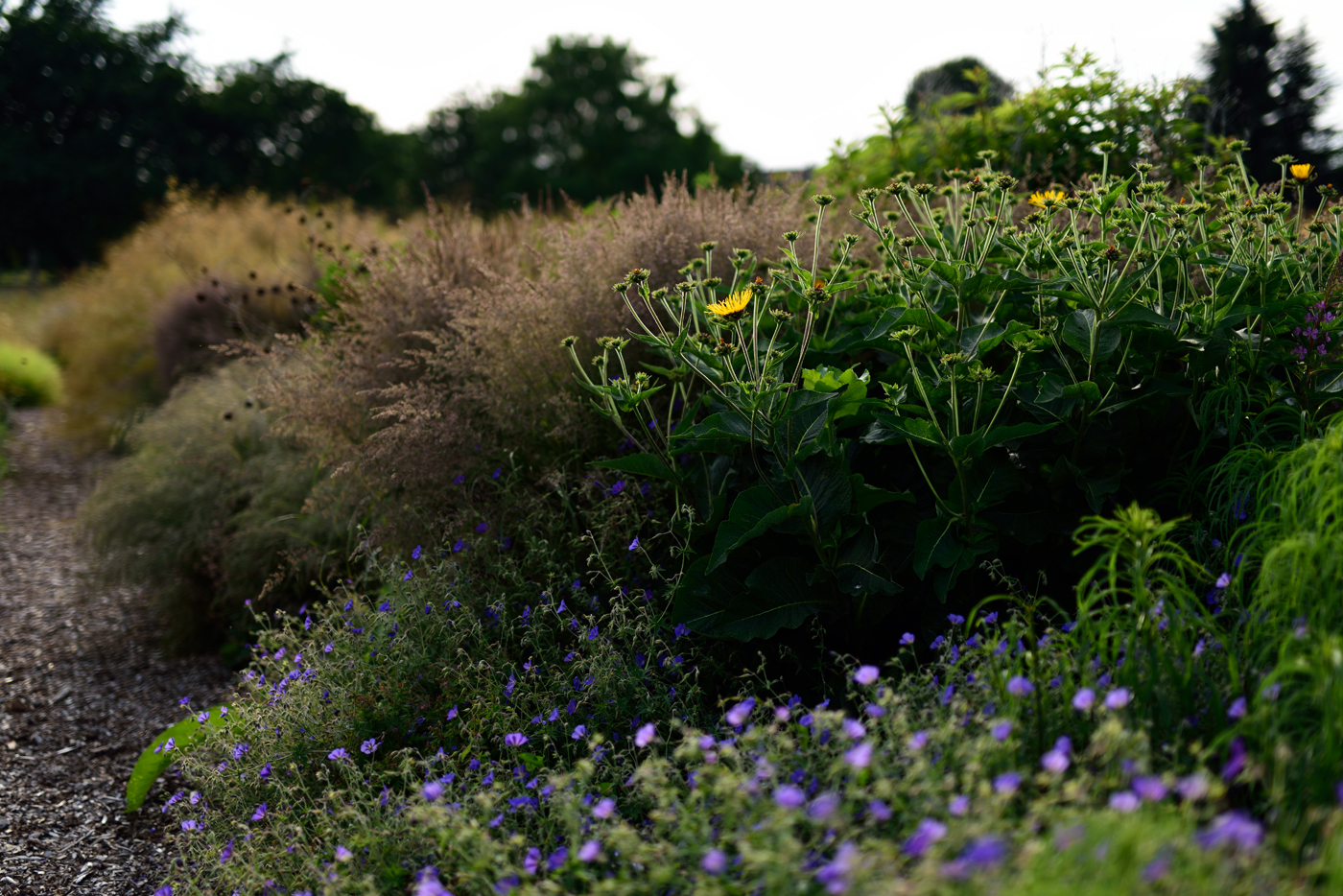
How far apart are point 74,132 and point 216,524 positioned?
1055 inches

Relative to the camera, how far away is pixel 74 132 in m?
24.9

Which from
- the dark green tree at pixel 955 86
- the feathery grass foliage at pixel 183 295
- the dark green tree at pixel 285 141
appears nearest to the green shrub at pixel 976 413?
the dark green tree at pixel 955 86

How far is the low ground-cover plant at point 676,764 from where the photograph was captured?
1179mm

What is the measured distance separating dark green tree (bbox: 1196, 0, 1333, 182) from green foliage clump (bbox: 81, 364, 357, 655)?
7.29 m

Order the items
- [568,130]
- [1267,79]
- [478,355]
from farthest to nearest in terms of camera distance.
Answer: [568,130], [1267,79], [478,355]

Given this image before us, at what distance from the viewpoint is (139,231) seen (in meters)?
10.8

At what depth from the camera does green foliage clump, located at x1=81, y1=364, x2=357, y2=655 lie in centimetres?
421

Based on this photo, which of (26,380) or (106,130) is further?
(106,130)

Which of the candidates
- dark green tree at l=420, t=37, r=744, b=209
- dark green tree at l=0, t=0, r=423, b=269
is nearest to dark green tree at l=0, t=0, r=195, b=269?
dark green tree at l=0, t=0, r=423, b=269

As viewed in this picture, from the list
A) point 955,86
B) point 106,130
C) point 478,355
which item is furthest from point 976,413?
point 106,130

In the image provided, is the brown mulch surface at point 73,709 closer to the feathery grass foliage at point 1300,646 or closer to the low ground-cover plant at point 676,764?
the low ground-cover plant at point 676,764

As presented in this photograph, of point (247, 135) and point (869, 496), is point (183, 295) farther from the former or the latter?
point (247, 135)

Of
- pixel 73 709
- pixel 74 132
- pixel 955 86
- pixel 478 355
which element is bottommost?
pixel 73 709

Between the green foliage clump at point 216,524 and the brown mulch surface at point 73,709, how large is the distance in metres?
0.29
